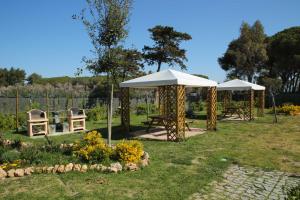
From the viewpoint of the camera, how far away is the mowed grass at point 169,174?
15.1 ft

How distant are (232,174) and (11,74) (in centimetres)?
4306

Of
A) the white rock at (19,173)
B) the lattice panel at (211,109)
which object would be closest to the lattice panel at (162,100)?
the lattice panel at (211,109)

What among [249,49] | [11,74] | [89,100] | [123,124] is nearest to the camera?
[123,124]

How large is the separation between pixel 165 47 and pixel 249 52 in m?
10.1

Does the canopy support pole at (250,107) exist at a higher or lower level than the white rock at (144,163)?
higher

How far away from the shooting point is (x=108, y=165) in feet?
19.2

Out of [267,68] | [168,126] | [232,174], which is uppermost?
[267,68]

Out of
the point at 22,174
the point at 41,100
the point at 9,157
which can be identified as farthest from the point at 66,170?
the point at 41,100

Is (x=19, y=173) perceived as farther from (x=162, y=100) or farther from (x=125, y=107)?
(x=162, y=100)

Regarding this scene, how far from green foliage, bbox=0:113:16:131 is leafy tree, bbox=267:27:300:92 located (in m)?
25.6

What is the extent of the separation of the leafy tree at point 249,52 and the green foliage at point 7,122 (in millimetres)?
26866

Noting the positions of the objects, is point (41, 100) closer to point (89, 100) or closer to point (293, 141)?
point (89, 100)

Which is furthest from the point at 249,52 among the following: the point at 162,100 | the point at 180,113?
the point at 180,113

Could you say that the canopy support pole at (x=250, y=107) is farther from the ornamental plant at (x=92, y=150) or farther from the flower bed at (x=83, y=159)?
the ornamental plant at (x=92, y=150)
